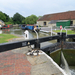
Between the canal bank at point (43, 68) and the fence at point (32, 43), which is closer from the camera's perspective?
the canal bank at point (43, 68)

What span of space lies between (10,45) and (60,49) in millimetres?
5496

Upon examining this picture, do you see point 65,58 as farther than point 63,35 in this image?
No

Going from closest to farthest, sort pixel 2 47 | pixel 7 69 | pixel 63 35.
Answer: pixel 7 69 → pixel 2 47 → pixel 63 35

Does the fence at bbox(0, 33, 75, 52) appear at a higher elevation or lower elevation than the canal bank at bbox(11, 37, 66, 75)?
higher

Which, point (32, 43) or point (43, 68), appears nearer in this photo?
point (43, 68)

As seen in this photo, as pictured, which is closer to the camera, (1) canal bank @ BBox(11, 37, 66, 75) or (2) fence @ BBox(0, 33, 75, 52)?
(1) canal bank @ BBox(11, 37, 66, 75)

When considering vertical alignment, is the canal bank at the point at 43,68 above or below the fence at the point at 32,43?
below

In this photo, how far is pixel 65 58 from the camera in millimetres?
7562

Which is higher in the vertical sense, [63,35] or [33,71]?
[63,35]

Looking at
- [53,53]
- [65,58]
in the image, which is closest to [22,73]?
[53,53]

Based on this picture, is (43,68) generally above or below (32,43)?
below

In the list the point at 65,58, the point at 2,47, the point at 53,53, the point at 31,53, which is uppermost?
the point at 2,47

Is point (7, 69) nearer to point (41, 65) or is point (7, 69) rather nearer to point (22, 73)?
point (22, 73)

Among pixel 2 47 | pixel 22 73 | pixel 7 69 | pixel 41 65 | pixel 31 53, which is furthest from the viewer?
pixel 31 53
